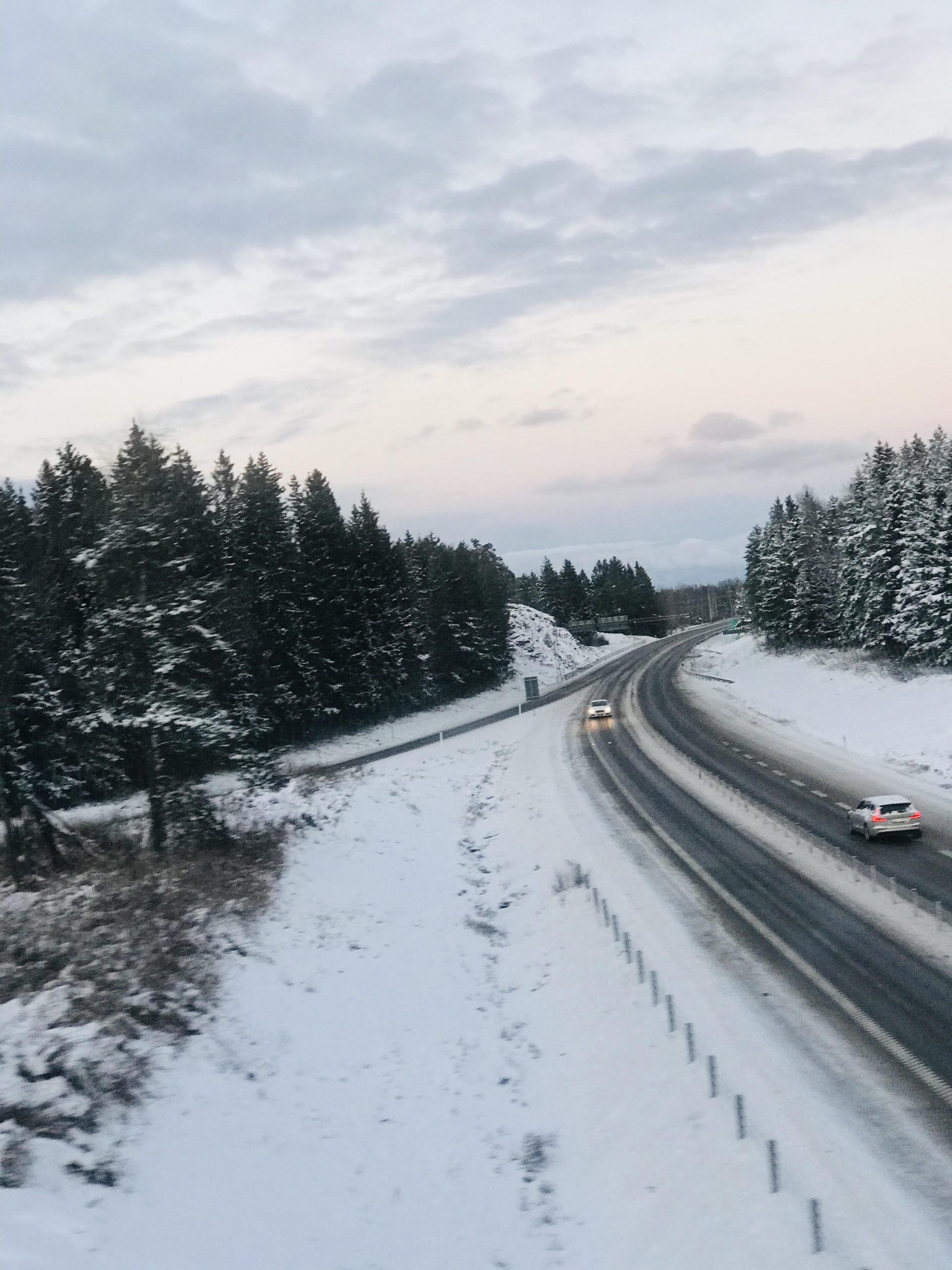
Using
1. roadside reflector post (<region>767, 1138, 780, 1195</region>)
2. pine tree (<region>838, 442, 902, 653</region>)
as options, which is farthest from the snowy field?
roadside reflector post (<region>767, 1138, 780, 1195</region>)

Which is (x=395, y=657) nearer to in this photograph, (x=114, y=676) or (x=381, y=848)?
(x=381, y=848)

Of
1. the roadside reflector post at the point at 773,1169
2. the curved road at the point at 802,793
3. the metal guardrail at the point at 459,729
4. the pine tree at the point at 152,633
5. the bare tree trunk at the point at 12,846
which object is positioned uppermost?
the pine tree at the point at 152,633

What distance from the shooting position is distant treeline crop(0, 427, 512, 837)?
23828 millimetres

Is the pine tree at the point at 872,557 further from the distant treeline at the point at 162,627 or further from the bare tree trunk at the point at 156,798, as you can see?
the bare tree trunk at the point at 156,798

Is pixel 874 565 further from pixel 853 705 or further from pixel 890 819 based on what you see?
pixel 890 819

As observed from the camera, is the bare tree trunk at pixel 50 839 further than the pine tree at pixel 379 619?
No

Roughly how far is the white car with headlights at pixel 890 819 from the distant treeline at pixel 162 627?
18.3 metres

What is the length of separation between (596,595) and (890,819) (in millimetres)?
145850

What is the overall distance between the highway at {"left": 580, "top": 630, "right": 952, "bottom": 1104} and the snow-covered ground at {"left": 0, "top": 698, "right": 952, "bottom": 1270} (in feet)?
3.14

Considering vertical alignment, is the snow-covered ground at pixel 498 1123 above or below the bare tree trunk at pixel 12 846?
below

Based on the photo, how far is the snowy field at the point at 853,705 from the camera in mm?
36938

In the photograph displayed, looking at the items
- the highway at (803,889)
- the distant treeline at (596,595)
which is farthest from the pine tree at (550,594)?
the highway at (803,889)

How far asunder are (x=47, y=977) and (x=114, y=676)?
34.0 feet

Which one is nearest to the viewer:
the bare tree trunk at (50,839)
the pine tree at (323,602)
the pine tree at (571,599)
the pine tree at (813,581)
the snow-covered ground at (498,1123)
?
the snow-covered ground at (498,1123)
